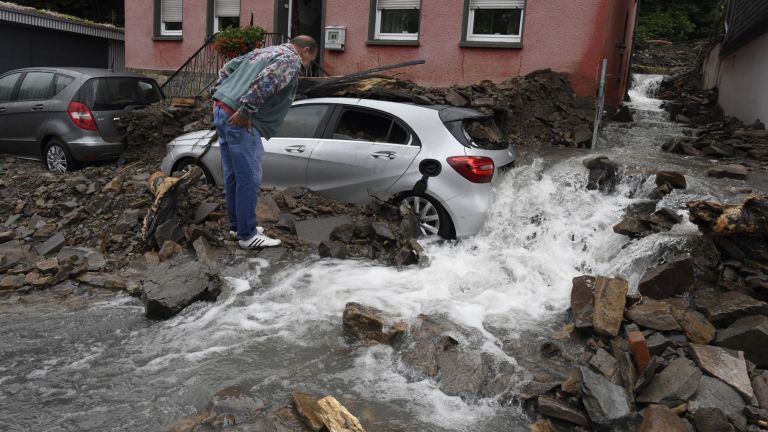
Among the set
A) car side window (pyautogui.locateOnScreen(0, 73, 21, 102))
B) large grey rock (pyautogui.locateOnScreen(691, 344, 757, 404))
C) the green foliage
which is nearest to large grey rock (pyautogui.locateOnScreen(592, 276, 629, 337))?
large grey rock (pyautogui.locateOnScreen(691, 344, 757, 404))

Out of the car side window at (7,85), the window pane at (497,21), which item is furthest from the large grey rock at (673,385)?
the car side window at (7,85)

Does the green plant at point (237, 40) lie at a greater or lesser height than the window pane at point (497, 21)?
lesser

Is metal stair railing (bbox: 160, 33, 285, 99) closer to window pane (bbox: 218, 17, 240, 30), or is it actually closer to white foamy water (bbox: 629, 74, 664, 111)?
window pane (bbox: 218, 17, 240, 30)

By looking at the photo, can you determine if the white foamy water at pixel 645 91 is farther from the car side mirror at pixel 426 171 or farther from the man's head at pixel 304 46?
the man's head at pixel 304 46

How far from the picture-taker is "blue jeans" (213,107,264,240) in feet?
18.5

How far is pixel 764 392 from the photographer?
3.64m

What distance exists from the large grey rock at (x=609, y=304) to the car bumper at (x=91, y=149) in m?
8.00

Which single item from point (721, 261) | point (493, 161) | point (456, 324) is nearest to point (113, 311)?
point (456, 324)

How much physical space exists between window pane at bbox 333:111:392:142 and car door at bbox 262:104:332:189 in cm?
24

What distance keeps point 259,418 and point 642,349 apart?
8.24 ft

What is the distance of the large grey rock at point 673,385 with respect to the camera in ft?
11.6

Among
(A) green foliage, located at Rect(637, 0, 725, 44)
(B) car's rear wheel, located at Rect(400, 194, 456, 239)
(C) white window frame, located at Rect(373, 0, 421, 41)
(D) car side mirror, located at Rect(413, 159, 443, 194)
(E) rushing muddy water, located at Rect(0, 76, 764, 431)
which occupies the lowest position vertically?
(E) rushing muddy water, located at Rect(0, 76, 764, 431)

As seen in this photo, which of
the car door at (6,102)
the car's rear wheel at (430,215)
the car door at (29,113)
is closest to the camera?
the car's rear wheel at (430,215)

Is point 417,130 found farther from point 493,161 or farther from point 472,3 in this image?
point 472,3
